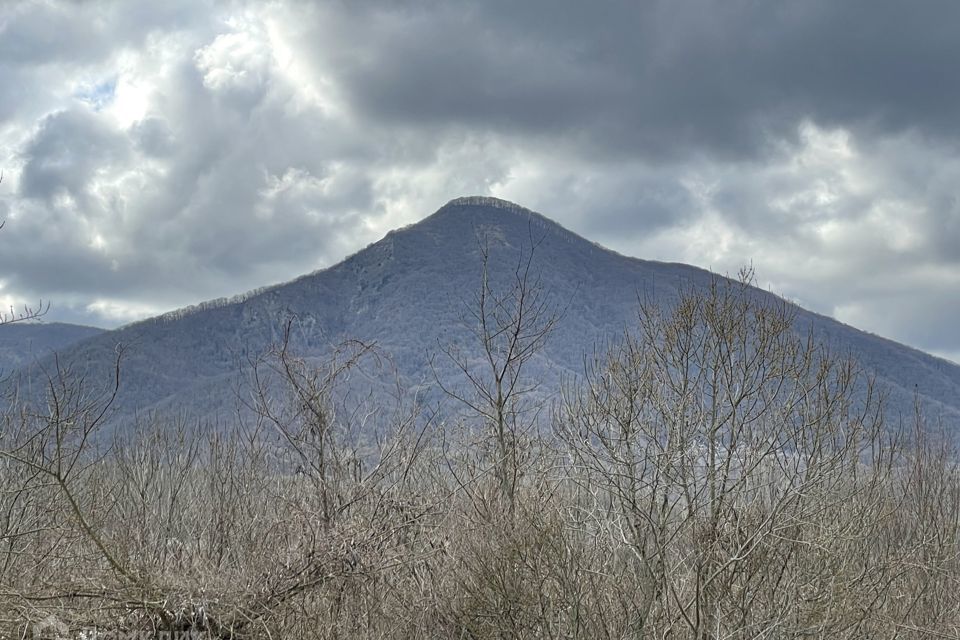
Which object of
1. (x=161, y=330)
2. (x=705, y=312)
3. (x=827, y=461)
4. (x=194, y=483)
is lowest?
(x=194, y=483)

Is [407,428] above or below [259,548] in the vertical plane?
above

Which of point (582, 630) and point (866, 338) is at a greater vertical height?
point (866, 338)

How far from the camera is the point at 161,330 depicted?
641 feet

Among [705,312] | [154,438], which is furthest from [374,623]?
[154,438]

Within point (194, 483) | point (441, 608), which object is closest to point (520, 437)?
point (441, 608)

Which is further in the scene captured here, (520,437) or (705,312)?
(520,437)

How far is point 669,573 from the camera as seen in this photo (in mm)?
11953

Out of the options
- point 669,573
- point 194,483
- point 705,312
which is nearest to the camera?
point 669,573

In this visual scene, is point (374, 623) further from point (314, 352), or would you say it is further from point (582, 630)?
point (314, 352)

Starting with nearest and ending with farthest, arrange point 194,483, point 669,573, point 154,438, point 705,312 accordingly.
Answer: point 669,573 < point 705,312 < point 154,438 < point 194,483

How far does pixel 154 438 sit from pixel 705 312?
114 ft

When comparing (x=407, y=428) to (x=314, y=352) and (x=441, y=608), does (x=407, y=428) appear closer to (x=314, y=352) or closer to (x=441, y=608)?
(x=441, y=608)

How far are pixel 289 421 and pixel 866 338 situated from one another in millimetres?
203221

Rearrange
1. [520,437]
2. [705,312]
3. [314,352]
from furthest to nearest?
[314,352] → [520,437] → [705,312]
